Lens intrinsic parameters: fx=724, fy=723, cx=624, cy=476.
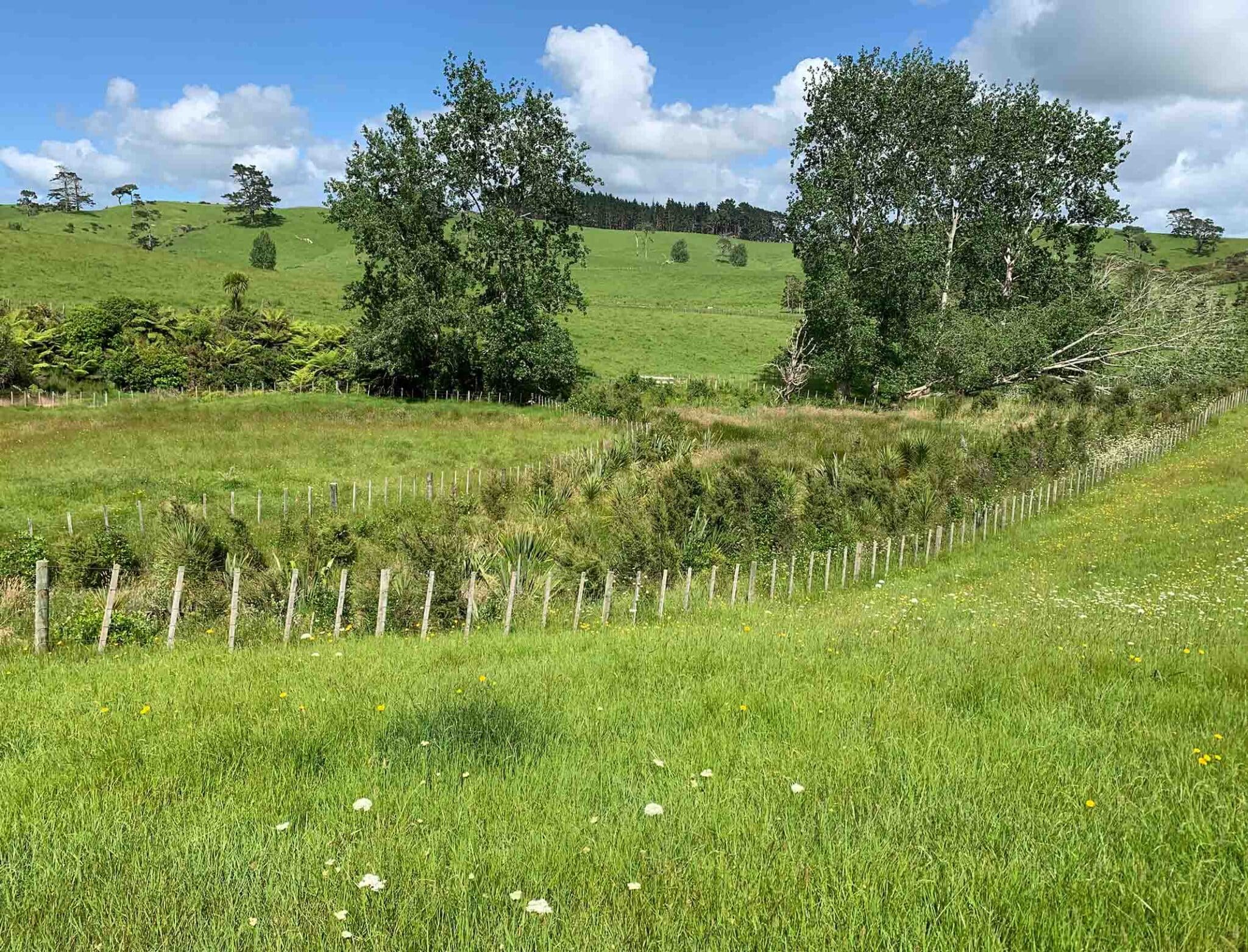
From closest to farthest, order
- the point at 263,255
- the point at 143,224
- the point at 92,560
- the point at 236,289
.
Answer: the point at 92,560
the point at 236,289
the point at 263,255
the point at 143,224

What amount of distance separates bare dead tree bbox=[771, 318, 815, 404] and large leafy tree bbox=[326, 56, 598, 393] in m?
15.4

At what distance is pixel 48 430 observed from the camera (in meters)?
30.0

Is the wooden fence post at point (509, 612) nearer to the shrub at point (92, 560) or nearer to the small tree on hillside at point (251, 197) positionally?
the shrub at point (92, 560)

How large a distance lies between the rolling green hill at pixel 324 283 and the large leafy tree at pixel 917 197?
16328 millimetres

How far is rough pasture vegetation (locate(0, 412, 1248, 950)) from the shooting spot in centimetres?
340

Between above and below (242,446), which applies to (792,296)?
above

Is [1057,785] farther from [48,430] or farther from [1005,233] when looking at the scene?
[1005,233]

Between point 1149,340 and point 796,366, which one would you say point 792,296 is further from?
point 1149,340

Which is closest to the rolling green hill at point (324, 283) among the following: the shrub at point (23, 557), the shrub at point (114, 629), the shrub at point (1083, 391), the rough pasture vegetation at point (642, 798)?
the shrub at point (1083, 391)

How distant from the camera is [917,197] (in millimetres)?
47500

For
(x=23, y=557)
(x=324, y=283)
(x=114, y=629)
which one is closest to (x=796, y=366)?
(x=23, y=557)

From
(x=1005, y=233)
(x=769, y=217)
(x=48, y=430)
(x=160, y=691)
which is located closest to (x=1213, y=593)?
(x=160, y=691)

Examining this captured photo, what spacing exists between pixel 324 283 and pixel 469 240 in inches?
1514

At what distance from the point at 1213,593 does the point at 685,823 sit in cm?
1262
